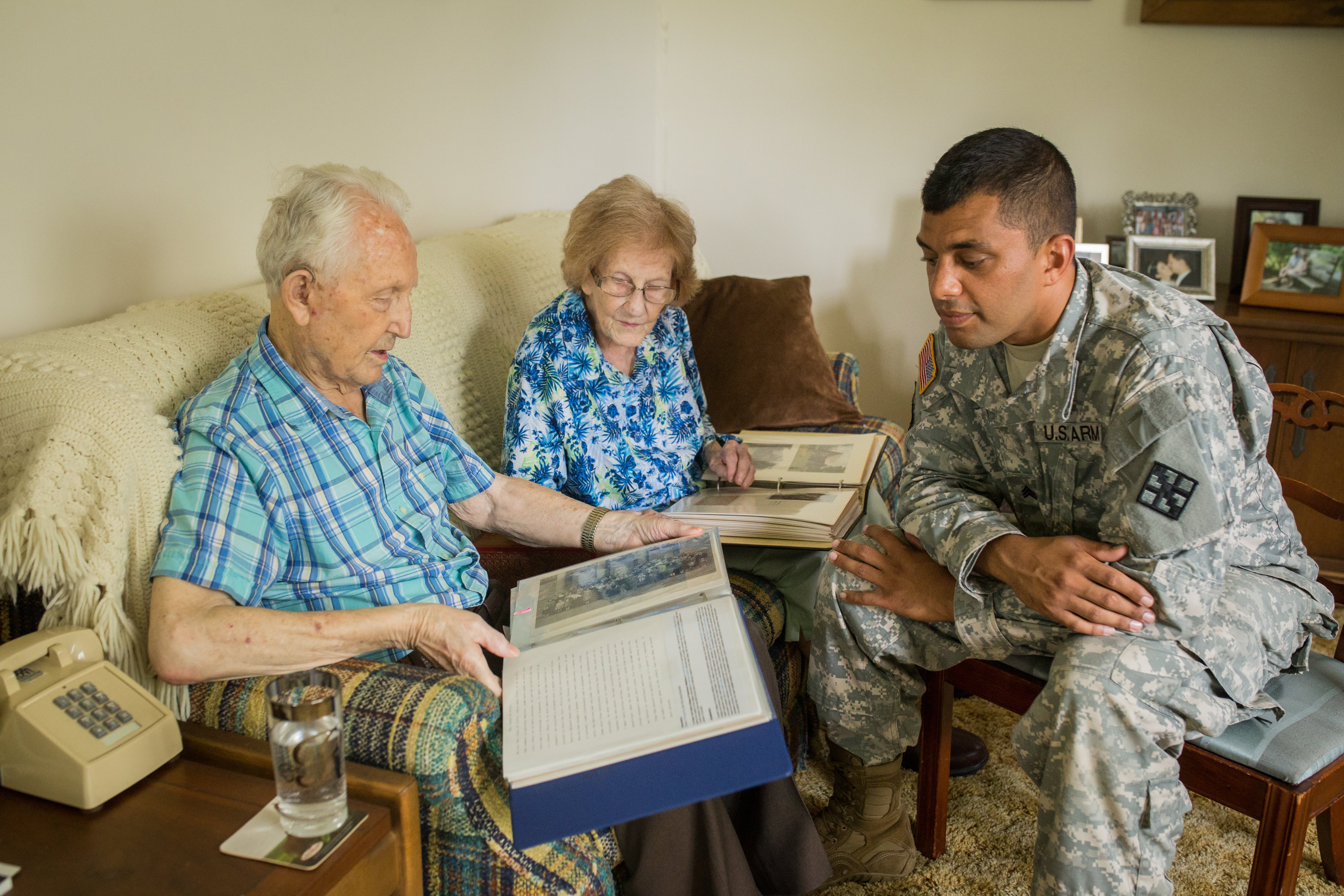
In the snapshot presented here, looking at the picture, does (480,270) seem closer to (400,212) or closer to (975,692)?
(400,212)

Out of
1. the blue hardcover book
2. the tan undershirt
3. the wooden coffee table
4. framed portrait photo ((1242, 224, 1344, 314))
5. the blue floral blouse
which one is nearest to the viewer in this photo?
the wooden coffee table

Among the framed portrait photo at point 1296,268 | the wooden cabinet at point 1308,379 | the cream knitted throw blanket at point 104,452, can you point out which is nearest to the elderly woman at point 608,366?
the cream knitted throw blanket at point 104,452

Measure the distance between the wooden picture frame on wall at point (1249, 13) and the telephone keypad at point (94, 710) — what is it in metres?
3.05

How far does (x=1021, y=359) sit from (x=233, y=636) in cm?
115

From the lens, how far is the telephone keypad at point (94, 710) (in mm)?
977

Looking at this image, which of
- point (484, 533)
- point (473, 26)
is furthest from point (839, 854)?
point (473, 26)

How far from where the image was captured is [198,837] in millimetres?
912

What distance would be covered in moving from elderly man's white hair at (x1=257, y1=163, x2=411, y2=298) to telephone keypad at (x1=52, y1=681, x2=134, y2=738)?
21.5 inches

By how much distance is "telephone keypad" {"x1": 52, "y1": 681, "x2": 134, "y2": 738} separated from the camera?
0.98m

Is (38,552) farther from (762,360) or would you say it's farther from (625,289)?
(762,360)

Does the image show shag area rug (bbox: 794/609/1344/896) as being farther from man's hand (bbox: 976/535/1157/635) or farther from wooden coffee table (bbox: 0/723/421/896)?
wooden coffee table (bbox: 0/723/421/896)

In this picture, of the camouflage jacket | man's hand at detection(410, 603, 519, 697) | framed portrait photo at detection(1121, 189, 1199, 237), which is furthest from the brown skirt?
framed portrait photo at detection(1121, 189, 1199, 237)

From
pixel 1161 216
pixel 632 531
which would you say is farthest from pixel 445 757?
pixel 1161 216

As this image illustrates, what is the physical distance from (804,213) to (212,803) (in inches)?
107
